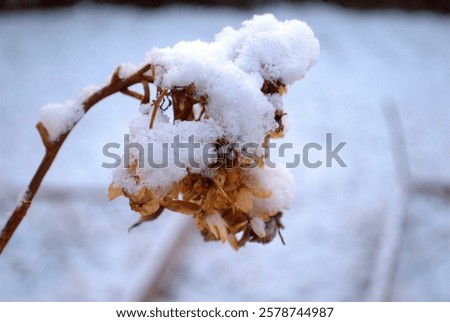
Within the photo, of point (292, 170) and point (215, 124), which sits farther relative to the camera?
point (292, 170)

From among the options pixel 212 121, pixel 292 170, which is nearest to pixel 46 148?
pixel 212 121

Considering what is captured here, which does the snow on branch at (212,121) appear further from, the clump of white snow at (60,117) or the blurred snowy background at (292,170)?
the blurred snowy background at (292,170)

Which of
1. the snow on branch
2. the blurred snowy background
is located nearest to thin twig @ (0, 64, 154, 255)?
the snow on branch

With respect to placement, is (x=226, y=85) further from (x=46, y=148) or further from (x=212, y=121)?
(x=46, y=148)

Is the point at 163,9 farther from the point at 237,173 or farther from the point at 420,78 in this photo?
the point at 237,173

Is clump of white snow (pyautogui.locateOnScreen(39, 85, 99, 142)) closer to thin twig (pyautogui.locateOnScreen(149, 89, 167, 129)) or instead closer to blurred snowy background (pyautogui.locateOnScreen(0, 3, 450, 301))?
thin twig (pyautogui.locateOnScreen(149, 89, 167, 129))
